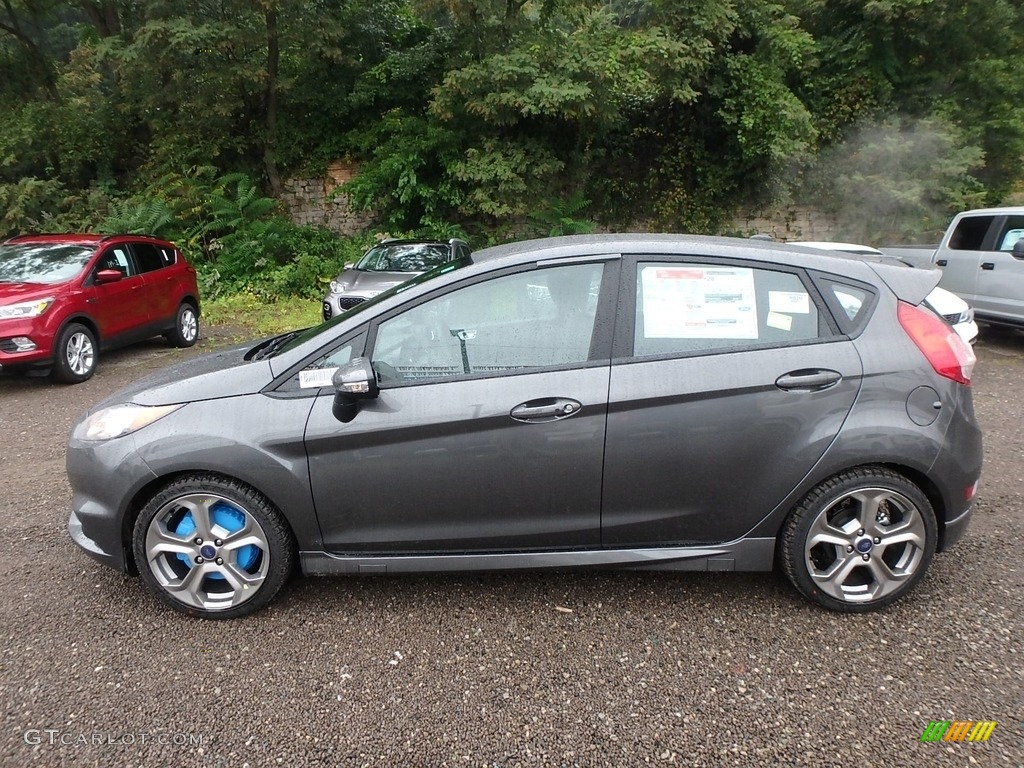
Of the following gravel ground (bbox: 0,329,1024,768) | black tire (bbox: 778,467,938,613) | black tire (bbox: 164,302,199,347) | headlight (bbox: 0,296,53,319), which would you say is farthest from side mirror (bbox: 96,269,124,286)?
black tire (bbox: 778,467,938,613)

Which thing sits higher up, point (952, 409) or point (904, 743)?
point (952, 409)

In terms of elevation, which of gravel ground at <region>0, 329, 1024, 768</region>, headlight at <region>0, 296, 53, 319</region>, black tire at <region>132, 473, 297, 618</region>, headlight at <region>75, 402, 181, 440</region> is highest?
headlight at <region>75, 402, 181, 440</region>

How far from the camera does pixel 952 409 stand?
9.42 feet

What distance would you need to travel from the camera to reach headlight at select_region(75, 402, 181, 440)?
2.92 m

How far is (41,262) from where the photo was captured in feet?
25.2

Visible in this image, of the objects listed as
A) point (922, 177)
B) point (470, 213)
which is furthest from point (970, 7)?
point (470, 213)

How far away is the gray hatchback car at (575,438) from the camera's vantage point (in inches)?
110

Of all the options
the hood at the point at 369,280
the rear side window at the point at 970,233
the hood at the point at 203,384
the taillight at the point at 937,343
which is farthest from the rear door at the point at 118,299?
the rear side window at the point at 970,233

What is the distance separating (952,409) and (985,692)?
1.11m

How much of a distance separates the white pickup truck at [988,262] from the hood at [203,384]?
762cm

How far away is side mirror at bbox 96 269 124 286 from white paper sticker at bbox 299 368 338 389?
629 cm

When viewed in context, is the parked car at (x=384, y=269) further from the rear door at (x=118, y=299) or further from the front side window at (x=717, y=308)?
the front side window at (x=717, y=308)

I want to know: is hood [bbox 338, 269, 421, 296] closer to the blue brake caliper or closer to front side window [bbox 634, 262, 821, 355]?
the blue brake caliper

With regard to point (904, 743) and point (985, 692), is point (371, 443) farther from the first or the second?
point (985, 692)
